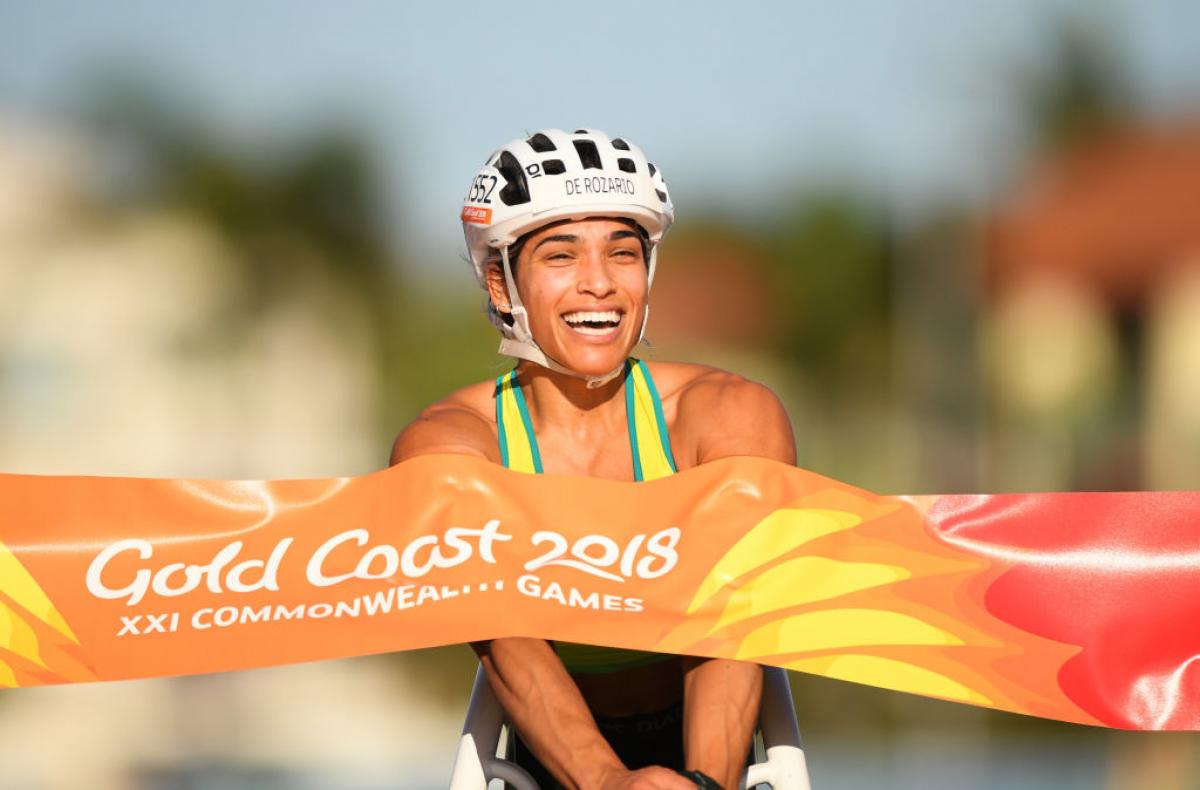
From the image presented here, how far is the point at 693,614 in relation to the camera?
2.48 m

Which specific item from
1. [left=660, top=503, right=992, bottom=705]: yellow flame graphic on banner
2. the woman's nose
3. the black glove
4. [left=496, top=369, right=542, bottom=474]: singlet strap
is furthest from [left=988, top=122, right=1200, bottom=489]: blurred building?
the black glove

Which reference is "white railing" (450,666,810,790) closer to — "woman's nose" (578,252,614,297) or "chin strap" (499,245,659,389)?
"chin strap" (499,245,659,389)

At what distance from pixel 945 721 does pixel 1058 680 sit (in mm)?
8004

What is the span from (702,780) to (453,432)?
88cm

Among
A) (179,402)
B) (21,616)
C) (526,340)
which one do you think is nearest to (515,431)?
(526,340)

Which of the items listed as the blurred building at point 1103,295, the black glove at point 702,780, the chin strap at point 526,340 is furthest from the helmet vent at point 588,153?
the blurred building at point 1103,295

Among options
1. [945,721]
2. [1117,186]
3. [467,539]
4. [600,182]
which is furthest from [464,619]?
[1117,186]

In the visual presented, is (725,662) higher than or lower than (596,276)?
lower

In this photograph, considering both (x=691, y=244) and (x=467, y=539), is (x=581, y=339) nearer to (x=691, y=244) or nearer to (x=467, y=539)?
(x=467, y=539)

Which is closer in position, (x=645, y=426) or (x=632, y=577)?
(x=632, y=577)

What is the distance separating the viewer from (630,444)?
309 centimetres

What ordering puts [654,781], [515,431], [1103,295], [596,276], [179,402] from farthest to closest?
[1103,295], [179,402], [515,431], [596,276], [654,781]

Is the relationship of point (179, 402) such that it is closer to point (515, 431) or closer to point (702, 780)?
point (515, 431)

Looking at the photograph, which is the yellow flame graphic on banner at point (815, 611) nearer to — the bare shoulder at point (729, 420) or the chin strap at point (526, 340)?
the bare shoulder at point (729, 420)
